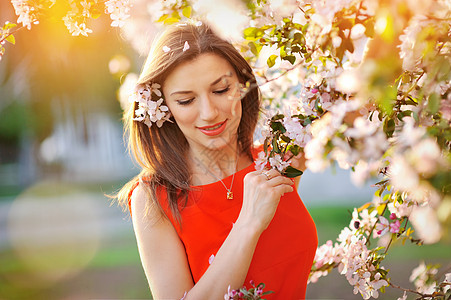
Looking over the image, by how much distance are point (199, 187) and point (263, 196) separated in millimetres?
553

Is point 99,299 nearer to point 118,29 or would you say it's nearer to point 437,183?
point 118,29

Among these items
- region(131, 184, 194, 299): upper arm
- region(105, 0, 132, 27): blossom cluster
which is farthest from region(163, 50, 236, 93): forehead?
region(131, 184, 194, 299): upper arm

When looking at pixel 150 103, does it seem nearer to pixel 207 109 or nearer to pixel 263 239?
pixel 207 109

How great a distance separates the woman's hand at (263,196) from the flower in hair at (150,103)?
526mm

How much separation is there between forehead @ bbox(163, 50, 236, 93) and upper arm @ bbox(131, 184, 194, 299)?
49 centimetres

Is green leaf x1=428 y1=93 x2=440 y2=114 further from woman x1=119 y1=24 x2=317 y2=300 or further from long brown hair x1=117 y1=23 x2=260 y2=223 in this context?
long brown hair x1=117 y1=23 x2=260 y2=223

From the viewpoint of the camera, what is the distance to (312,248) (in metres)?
2.08

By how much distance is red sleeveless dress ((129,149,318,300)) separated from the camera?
6.60ft

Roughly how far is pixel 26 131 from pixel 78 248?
1421cm

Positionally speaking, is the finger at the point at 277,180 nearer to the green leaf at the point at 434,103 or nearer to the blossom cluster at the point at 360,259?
the blossom cluster at the point at 360,259

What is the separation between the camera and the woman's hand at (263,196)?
1.63 meters

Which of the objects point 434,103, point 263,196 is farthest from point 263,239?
point 434,103

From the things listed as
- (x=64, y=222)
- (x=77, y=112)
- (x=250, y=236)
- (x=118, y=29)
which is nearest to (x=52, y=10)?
(x=118, y=29)

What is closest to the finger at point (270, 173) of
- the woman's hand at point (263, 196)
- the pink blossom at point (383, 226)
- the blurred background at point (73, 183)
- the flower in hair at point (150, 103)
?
the woman's hand at point (263, 196)
